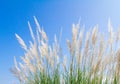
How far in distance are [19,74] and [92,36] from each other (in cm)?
118

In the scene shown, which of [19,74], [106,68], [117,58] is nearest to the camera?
[117,58]

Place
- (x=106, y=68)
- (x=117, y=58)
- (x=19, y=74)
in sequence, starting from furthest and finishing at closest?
(x=19, y=74) < (x=106, y=68) < (x=117, y=58)

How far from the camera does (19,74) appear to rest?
4.55 metres

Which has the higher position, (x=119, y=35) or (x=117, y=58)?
(x=119, y=35)

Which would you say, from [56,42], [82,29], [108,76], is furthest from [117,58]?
[56,42]

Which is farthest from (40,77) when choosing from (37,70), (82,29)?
(82,29)

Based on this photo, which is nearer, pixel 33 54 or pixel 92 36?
pixel 92 36

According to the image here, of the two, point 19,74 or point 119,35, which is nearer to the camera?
point 119,35

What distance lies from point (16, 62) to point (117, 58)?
5.02ft

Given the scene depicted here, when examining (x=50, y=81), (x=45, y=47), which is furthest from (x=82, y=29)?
(x=50, y=81)

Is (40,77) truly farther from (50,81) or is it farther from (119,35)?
(119,35)

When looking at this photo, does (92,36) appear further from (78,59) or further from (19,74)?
(19,74)

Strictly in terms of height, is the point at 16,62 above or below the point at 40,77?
above

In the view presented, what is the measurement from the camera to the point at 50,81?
171 inches
